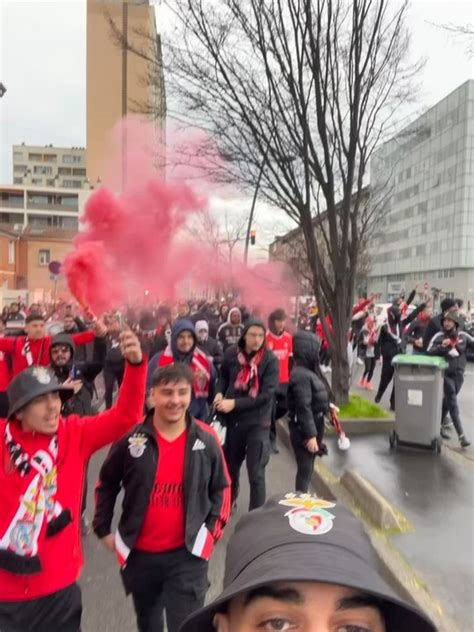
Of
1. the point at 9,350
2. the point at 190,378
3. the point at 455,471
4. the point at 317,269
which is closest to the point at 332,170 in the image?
the point at 317,269

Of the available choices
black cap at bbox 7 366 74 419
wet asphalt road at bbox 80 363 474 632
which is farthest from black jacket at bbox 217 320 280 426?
black cap at bbox 7 366 74 419

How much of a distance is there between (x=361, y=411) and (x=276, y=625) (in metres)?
7.88

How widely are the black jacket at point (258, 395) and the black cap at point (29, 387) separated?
2281mm

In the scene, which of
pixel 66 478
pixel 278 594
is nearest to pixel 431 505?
pixel 66 478

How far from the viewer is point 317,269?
923 cm

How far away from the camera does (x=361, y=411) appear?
859cm

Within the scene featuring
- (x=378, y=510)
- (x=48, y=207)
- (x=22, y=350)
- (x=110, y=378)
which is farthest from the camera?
(x=48, y=207)

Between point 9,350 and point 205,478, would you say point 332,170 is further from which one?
point 205,478

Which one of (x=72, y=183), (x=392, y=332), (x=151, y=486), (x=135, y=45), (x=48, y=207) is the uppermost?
(x=72, y=183)

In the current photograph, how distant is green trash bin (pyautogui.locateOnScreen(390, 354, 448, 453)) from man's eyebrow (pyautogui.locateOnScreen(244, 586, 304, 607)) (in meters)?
6.19

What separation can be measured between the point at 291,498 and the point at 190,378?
172cm

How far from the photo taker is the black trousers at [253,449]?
466cm

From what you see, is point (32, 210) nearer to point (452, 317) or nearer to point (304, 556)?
point (452, 317)

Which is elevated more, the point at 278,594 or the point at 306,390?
the point at 278,594
